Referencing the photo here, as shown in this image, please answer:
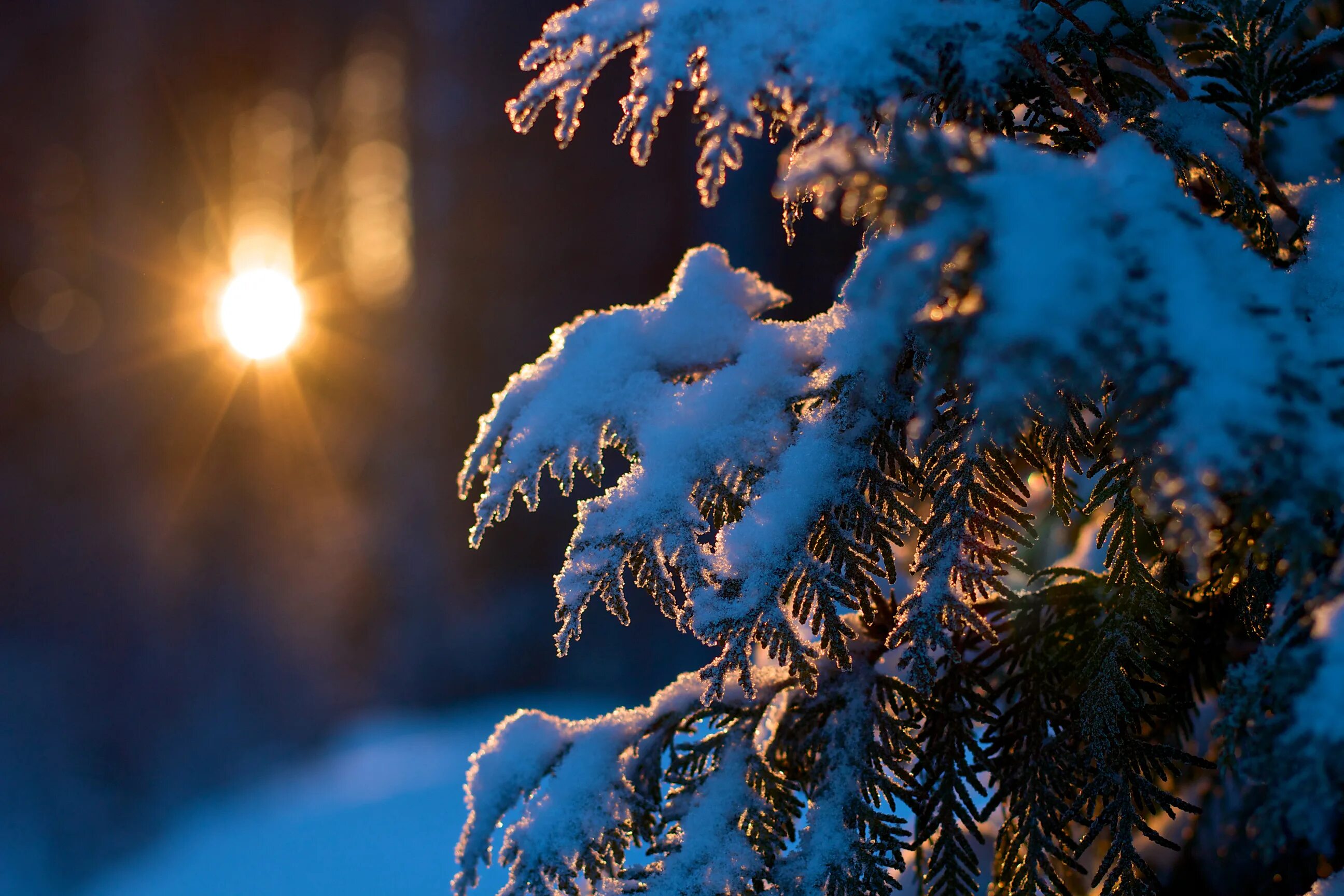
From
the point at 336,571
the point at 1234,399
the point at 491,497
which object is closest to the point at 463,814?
the point at 336,571

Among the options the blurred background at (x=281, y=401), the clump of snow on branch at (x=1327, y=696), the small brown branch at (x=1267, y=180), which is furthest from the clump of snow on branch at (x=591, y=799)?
the blurred background at (x=281, y=401)

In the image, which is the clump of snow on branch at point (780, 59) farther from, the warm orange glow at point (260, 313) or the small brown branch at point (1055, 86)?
the warm orange glow at point (260, 313)

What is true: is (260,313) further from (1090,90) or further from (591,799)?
(1090,90)

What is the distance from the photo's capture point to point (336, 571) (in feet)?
27.4

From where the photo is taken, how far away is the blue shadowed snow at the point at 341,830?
5051mm

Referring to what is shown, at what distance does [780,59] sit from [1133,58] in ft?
2.05

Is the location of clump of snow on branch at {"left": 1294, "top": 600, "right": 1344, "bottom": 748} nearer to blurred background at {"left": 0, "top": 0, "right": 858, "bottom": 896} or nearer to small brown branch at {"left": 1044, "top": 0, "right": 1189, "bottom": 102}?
small brown branch at {"left": 1044, "top": 0, "right": 1189, "bottom": 102}

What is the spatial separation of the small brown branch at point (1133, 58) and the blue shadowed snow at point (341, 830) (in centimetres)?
409

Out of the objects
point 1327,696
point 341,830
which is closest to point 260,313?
point 341,830

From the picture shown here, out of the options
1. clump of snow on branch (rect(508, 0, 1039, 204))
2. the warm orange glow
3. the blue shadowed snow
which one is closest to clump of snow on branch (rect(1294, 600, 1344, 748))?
clump of snow on branch (rect(508, 0, 1039, 204))

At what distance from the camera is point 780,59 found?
0.90 meters

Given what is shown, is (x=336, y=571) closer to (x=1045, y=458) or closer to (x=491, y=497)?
(x=491, y=497)

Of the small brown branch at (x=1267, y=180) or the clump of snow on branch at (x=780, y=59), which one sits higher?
the clump of snow on branch at (x=780, y=59)

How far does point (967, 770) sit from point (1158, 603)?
375 millimetres
